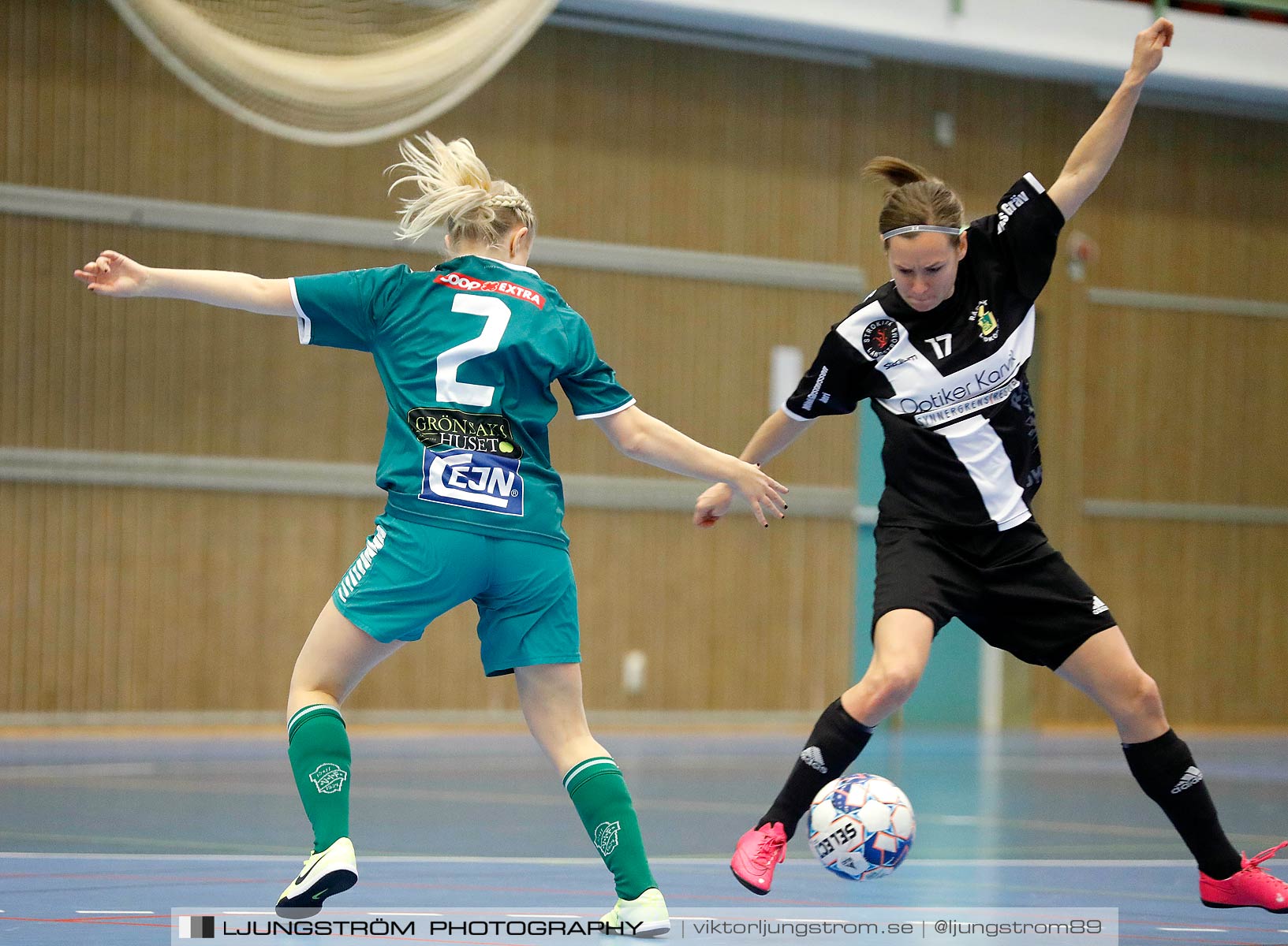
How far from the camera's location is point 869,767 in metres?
9.28

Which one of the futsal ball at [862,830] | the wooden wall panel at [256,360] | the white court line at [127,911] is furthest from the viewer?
the wooden wall panel at [256,360]

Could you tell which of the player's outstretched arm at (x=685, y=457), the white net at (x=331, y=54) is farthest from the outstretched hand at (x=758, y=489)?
the white net at (x=331, y=54)

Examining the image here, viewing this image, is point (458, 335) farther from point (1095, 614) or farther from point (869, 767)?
point (869, 767)

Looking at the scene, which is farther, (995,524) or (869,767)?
(869,767)

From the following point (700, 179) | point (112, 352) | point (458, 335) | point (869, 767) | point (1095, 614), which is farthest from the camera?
point (700, 179)

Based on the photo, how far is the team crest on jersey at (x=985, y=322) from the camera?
4223 mm

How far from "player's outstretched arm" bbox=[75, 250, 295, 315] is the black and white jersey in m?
1.50

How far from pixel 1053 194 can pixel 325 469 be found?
7.88 metres

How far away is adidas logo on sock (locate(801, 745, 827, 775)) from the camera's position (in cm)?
411

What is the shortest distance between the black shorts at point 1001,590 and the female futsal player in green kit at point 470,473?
567 mm

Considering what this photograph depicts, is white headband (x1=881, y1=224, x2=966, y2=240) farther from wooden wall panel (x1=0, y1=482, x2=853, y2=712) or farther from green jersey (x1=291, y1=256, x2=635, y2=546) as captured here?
wooden wall panel (x1=0, y1=482, x2=853, y2=712)

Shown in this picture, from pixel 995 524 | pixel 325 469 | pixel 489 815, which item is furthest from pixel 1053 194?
pixel 325 469

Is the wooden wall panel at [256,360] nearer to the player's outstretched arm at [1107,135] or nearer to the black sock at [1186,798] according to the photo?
the player's outstretched arm at [1107,135]

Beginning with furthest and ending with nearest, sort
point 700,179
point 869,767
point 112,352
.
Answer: point 700,179, point 112,352, point 869,767
